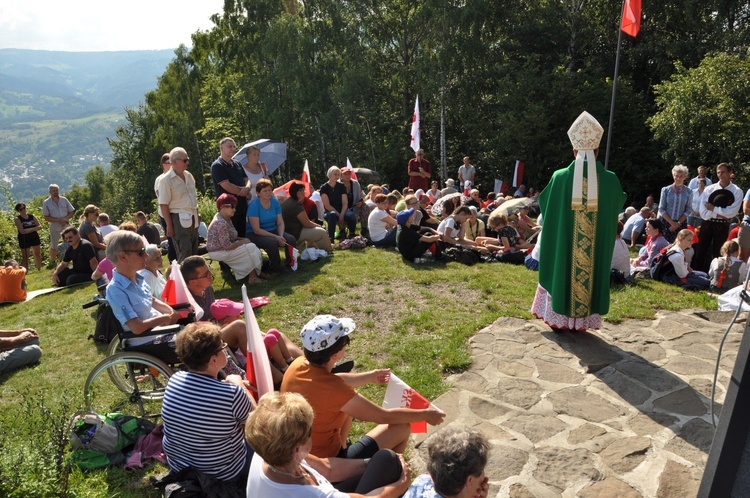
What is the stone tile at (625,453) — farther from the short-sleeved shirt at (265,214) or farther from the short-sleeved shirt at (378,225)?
the short-sleeved shirt at (378,225)

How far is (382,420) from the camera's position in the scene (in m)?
3.41

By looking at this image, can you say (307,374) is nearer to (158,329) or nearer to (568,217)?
(158,329)

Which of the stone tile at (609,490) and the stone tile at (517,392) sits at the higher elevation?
the stone tile at (517,392)

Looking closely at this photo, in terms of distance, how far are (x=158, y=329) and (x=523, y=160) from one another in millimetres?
17969

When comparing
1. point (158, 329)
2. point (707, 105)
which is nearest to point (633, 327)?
point (158, 329)

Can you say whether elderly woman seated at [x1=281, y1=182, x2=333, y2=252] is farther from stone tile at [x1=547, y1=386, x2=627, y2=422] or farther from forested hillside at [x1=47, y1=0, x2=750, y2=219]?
forested hillside at [x1=47, y1=0, x2=750, y2=219]

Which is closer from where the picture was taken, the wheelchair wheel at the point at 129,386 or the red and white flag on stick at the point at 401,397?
the red and white flag on stick at the point at 401,397

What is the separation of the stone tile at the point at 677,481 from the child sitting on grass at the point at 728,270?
4.74 m

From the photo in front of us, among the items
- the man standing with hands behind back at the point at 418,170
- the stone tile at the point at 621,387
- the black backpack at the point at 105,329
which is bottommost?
the black backpack at the point at 105,329

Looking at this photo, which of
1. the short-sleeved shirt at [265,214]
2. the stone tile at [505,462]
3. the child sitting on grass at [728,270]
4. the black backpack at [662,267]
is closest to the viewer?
the stone tile at [505,462]

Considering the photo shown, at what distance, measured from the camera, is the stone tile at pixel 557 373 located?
5133mm

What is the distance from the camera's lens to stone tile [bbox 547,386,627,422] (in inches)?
179

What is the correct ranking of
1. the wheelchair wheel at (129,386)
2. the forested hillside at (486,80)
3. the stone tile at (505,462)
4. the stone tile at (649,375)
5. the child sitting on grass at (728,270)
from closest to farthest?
the stone tile at (505,462), the wheelchair wheel at (129,386), the stone tile at (649,375), the child sitting on grass at (728,270), the forested hillside at (486,80)

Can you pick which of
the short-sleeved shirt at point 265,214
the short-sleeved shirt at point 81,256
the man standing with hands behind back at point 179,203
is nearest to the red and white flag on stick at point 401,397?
the man standing with hands behind back at point 179,203
